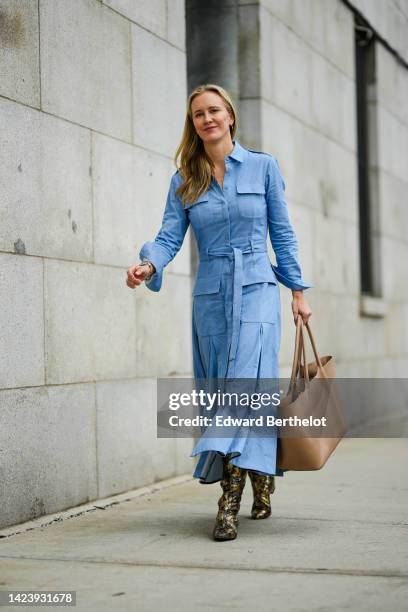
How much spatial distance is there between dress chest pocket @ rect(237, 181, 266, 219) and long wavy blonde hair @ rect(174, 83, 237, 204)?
174 millimetres

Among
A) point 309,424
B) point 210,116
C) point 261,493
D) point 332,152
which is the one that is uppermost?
point 332,152

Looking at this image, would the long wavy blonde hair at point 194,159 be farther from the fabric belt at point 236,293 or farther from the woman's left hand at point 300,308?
the woman's left hand at point 300,308

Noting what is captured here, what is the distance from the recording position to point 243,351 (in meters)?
5.44

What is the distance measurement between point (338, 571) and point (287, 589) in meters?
0.37

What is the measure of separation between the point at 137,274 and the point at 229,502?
1129 millimetres

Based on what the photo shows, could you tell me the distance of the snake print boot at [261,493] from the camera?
227 inches

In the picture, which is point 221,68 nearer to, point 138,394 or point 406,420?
point 138,394

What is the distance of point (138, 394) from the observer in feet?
23.4

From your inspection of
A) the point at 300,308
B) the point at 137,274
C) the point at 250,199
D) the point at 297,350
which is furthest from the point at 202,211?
the point at 297,350

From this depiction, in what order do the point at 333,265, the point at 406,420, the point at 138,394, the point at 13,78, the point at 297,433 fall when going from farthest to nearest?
the point at 406,420 < the point at 333,265 < the point at 138,394 < the point at 13,78 < the point at 297,433

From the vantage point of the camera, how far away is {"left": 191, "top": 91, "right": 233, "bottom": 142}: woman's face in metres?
5.54

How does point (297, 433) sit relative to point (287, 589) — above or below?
above

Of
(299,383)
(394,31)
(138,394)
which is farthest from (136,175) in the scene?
(394,31)

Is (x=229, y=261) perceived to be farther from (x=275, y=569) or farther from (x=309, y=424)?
(x=275, y=569)
